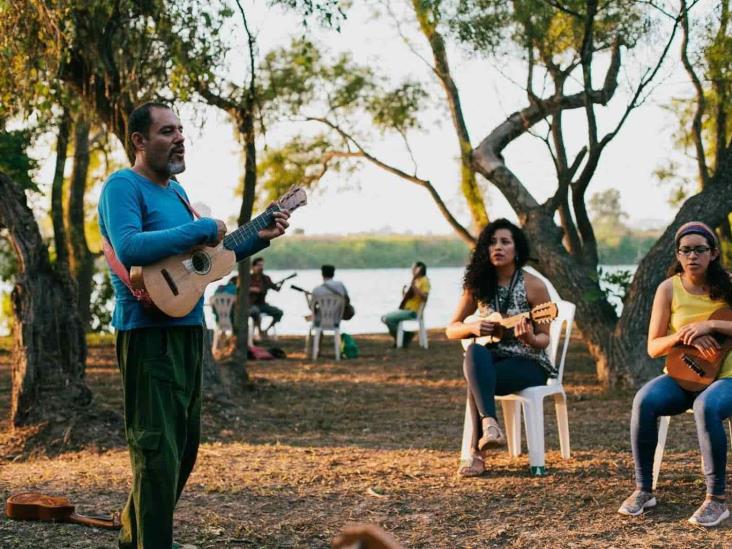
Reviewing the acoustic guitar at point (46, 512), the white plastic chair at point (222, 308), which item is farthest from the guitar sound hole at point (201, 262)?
the white plastic chair at point (222, 308)

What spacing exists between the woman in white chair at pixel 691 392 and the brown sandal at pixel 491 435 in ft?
2.46

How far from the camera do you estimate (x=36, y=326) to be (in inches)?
295

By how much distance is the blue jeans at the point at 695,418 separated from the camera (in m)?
5.16

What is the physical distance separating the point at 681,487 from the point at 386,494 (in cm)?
153

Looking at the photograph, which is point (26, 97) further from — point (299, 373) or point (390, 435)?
point (299, 373)

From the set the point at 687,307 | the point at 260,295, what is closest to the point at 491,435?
the point at 687,307

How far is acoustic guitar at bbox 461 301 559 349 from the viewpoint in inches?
239

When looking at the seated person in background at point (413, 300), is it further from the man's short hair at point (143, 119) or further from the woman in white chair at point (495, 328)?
the man's short hair at point (143, 119)

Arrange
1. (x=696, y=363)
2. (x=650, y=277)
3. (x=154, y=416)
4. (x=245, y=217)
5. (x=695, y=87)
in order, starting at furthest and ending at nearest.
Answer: (x=695, y=87) < (x=245, y=217) < (x=650, y=277) < (x=696, y=363) < (x=154, y=416)

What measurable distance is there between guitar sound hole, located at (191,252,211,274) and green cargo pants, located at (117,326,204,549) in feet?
0.70

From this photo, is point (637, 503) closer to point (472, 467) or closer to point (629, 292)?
point (472, 467)

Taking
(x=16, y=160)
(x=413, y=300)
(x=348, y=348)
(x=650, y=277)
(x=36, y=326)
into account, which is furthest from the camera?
(x=413, y=300)

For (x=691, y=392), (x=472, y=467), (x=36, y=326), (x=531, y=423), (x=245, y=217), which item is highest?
(x=245, y=217)

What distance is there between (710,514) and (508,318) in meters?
1.70
